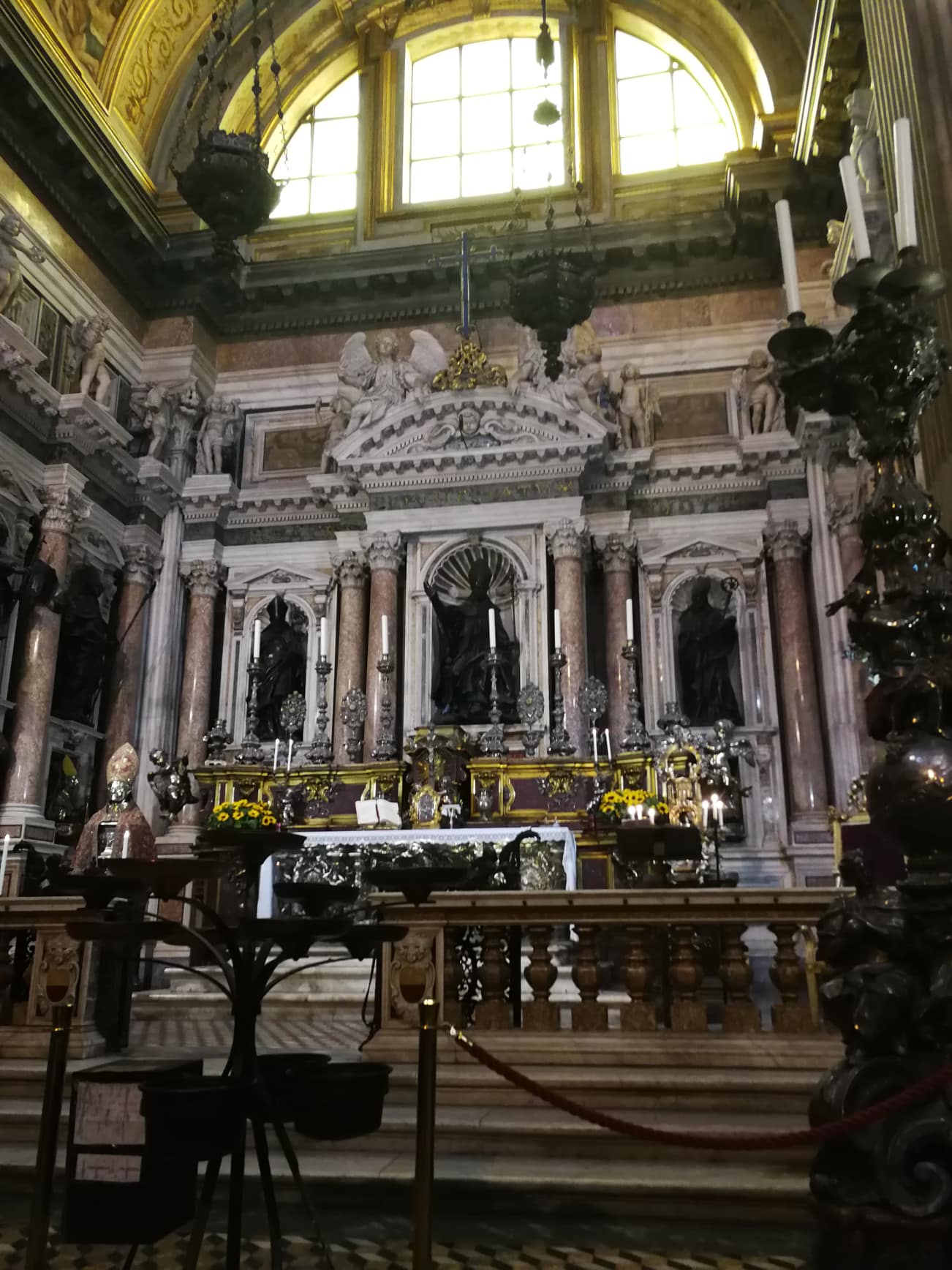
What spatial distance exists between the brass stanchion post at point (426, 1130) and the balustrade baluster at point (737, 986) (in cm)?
246

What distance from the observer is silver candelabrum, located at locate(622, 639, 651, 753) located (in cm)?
1181

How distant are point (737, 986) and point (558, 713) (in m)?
7.93

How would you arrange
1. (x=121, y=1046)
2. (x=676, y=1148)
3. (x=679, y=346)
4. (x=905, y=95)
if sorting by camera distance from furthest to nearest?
(x=679, y=346), (x=905, y=95), (x=121, y=1046), (x=676, y=1148)

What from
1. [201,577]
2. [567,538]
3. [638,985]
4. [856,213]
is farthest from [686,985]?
[201,577]

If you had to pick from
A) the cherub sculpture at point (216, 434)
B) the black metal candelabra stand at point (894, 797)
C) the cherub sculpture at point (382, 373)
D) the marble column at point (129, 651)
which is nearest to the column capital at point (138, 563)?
the marble column at point (129, 651)

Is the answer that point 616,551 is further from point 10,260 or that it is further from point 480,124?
point 480,124

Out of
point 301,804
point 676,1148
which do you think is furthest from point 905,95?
point 301,804

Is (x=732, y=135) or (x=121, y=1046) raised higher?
(x=732, y=135)

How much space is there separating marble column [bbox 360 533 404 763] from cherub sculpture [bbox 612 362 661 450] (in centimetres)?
364

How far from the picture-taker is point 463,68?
1823 cm

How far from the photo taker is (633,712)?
42.2 ft

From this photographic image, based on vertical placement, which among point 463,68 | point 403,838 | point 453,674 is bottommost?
point 403,838

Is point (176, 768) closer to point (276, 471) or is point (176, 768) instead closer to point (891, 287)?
point (276, 471)

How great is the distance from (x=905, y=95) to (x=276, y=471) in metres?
10.9
